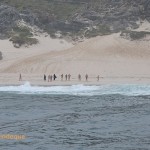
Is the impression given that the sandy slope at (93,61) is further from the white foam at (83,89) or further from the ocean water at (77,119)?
the ocean water at (77,119)

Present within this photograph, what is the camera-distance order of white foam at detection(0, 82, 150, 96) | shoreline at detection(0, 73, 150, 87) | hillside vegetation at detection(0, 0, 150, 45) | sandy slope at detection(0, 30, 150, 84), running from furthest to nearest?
hillside vegetation at detection(0, 0, 150, 45)
sandy slope at detection(0, 30, 150, 84)
shoreline at detection(0, 73, 150, 87)
white foam at detection(0, 82, 150, 96)

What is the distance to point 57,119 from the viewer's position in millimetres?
30000

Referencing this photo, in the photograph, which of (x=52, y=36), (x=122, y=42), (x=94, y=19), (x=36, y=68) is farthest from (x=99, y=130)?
(x=94, y=19)

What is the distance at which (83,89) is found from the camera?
1980 inches

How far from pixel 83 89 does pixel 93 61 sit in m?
12.5

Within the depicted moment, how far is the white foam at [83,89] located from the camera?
46406 millimetres

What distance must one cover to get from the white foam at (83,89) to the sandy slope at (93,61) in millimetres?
4522

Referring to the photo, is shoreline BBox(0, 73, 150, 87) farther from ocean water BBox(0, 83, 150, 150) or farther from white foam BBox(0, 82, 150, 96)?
ocean water BBox(0, 83, 150, 150)

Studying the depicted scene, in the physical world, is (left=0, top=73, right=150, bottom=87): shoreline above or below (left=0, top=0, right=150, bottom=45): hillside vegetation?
below

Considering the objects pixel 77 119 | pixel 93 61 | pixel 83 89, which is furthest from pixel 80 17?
pixel 77 119

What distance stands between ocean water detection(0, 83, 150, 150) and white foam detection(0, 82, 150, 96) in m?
0.08

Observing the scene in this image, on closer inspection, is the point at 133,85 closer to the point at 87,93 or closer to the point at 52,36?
the point at 87,93

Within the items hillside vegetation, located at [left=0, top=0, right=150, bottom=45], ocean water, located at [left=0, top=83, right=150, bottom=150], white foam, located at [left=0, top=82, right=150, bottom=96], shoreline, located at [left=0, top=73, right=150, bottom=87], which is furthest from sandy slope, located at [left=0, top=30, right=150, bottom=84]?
ocean water, located at [left=0, top=83, right=150, bottom=150]

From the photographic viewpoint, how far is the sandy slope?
59.5 metres
